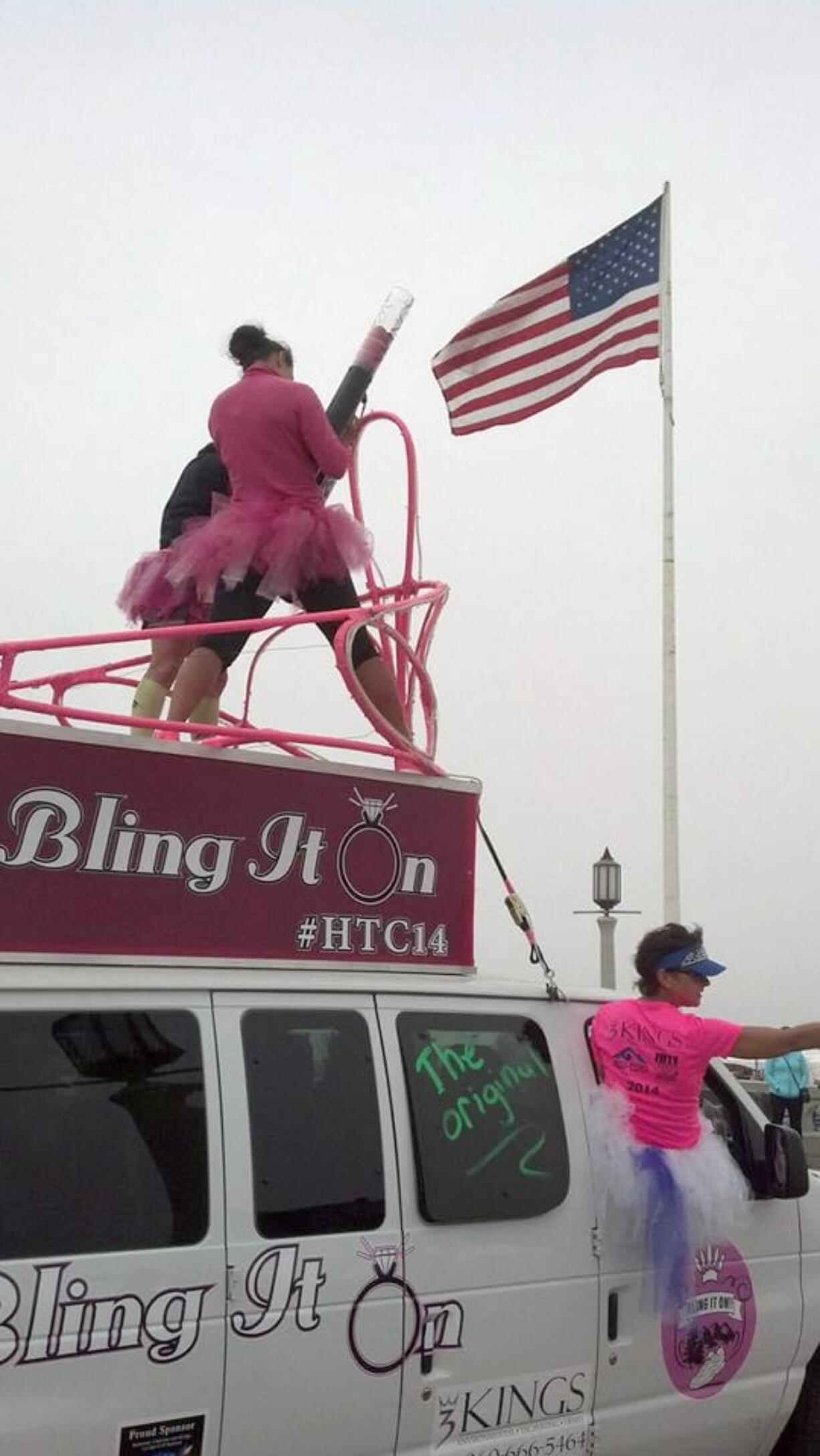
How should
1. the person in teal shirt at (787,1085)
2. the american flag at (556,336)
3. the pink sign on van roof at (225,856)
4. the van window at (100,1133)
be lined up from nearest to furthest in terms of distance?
the van window at (100,1133) < the pink sign on van roof at (225,856) < the person in teal shirt at (787,1085) < the american flag at (556,336)

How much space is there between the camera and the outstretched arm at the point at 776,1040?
14.6ft

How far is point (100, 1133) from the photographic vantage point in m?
3.57

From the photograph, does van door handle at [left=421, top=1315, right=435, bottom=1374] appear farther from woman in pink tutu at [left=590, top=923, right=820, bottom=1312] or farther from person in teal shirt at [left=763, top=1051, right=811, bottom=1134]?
person in teal shirt at [left=763, top=1051, right=811, bottom=1134]

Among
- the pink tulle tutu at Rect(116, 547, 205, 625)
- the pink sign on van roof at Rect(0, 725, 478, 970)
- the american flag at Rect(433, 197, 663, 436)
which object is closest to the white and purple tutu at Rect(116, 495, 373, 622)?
the pink tulle tutu at Rect(116, 547, 205, 625)

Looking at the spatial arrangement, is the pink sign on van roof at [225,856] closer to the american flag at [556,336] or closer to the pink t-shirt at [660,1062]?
the pink t-shirt at [660,1062]

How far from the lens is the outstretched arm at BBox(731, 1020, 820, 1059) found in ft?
14.6

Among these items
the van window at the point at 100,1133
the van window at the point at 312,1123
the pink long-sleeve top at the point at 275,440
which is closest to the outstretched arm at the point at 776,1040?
the van window at the point at 312,1123

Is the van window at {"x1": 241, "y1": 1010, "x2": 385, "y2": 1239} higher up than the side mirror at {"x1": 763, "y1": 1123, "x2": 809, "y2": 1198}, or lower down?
higher up

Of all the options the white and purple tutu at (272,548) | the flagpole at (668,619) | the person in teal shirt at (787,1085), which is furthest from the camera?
the flagpole at (668,619)

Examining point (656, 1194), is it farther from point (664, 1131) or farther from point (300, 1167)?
point (300, 1167)

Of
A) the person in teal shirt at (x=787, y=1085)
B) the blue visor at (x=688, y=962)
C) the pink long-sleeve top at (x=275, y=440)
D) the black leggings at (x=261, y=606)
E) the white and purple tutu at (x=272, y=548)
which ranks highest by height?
the pink long-sleeve top at (x=275, y=440)

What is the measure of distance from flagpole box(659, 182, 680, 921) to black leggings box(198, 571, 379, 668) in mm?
9092

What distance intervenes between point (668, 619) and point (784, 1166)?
32.5ft

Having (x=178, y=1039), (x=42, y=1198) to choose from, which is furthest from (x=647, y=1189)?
(x=42, y=1198)
